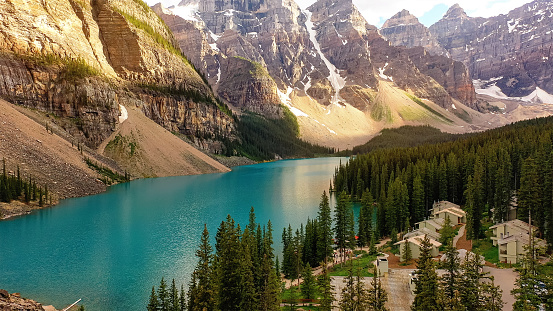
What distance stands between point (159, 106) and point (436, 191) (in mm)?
121535

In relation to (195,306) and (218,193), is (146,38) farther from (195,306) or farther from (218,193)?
(195,306)

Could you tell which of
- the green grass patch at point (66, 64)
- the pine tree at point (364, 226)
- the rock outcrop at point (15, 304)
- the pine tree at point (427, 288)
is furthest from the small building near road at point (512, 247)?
the green grass patch at point (66, 64)

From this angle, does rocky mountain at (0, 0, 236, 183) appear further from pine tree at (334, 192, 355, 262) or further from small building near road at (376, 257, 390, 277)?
small building near road at (376, 257, 390, 277)

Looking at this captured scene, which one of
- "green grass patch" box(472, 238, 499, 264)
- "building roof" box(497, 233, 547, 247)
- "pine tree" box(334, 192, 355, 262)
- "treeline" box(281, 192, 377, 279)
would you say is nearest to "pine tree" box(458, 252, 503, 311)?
"green grass patch" box(472, 238, 499, 264)

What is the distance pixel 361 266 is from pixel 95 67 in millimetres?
123475

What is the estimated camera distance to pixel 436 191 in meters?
64.4

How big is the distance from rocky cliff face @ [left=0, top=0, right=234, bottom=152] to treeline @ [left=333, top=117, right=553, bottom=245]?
86.0m

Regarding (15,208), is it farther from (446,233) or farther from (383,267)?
(446,233)

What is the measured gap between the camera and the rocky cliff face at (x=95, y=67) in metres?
102

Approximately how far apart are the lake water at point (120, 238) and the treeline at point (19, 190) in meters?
3.93

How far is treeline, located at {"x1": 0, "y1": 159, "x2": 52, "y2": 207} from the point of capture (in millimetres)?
61213

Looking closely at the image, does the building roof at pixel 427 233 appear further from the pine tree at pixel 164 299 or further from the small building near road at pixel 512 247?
the pine tree at pixel 164 299

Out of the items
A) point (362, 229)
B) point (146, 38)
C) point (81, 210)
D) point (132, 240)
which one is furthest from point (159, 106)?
point (362, 229)

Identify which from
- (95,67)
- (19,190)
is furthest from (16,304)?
(95,67)
